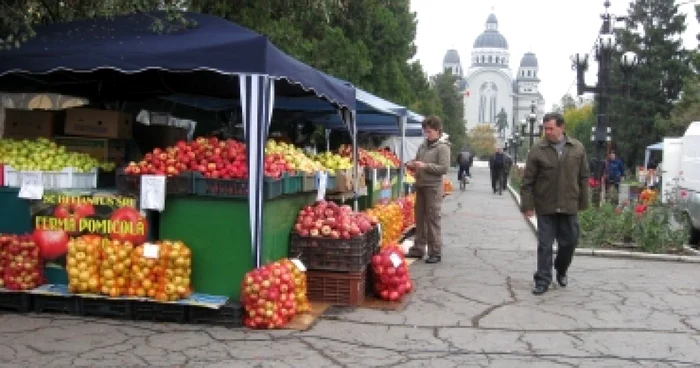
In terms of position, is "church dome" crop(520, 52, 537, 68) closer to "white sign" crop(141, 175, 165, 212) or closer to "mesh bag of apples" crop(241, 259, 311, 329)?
"mesh bag of apples" crop(241, 259, 311, 329)

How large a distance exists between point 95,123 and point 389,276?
3515mm

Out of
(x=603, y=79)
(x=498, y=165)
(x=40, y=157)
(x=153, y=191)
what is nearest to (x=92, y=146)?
(x=40, y=157)

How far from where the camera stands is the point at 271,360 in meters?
5.26

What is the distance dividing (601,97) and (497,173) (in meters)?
13.6

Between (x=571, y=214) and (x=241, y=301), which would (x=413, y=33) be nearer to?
(x=571, y=214)

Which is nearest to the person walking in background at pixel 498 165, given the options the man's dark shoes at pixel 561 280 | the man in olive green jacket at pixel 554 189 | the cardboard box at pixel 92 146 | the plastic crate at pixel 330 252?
the man's dark shoes at pixel 561 280

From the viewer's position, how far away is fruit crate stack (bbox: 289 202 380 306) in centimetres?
693

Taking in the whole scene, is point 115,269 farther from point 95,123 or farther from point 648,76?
point 648,76

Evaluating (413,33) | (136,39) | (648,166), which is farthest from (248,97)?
(648,166)

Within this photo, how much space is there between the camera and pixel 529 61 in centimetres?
16912

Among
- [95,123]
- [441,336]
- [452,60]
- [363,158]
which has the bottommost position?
[441,336]

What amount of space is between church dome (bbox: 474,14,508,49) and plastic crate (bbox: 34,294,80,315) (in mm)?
166101

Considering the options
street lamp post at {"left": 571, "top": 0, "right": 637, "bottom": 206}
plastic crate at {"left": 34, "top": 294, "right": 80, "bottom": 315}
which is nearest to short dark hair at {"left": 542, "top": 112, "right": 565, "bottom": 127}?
plastic crate at {"left": 34, "top": 294, "right": 80, "bottom": 315}

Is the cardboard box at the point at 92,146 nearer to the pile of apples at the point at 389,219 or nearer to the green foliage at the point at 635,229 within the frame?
the pile of apples at the point at 389,219
